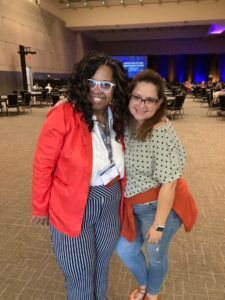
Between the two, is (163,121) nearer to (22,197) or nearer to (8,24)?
(22,197)

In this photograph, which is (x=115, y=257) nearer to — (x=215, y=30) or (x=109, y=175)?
(x=109, y=175)

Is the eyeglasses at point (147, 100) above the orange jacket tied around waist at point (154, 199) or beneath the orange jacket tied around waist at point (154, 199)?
above

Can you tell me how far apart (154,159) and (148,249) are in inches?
22.3

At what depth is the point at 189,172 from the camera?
15.5ft

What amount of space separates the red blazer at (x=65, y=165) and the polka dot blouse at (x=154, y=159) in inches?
10.0

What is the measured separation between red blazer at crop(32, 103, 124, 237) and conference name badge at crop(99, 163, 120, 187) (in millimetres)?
85

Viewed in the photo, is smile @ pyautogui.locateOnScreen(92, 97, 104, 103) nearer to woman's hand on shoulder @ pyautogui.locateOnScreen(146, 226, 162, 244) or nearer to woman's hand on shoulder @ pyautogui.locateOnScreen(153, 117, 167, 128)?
woman's hand on shoulder @ pyautogui.locateOnScreen(153, 117, 167, 128)

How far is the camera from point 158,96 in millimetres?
1462

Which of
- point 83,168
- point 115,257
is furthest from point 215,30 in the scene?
point 83,168

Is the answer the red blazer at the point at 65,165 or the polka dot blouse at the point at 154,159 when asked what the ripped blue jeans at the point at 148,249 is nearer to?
the polka dot blouse at the point at 154,159

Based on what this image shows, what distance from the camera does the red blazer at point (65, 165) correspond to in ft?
4.39

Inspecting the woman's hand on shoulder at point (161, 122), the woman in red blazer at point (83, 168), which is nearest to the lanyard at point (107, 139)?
the woman in red blazer at point (83, 168)

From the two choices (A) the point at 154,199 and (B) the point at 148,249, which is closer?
(A) the point at 154,199

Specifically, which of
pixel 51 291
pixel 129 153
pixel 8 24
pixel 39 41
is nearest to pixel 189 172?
pixel 51 291
